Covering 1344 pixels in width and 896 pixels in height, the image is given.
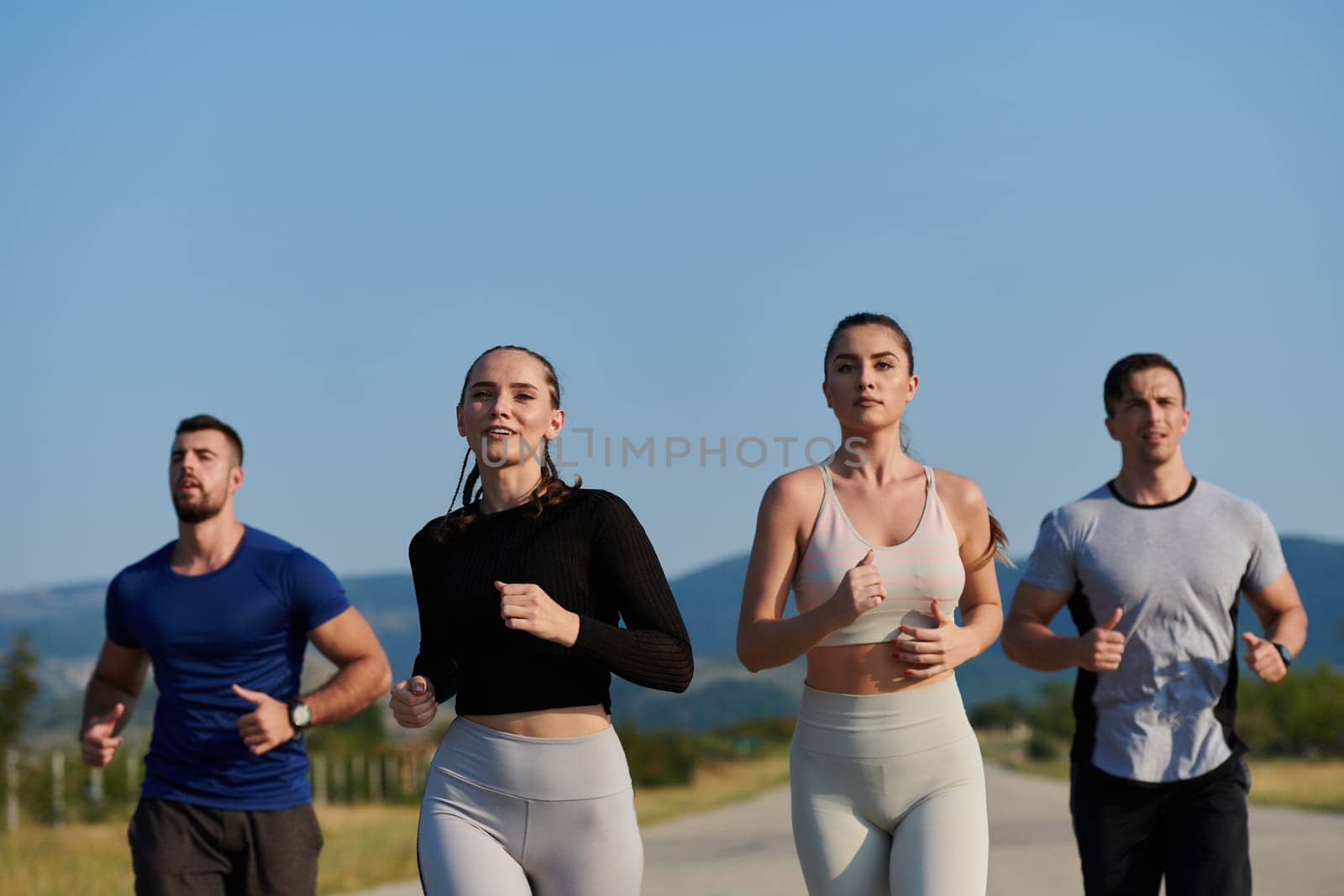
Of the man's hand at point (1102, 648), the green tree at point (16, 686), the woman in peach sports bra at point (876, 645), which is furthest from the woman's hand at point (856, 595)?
the green tree at point (16, 686)

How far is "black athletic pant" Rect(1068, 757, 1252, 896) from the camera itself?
6.54 m

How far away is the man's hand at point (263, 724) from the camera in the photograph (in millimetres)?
6559

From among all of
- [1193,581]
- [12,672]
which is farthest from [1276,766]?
[1193,581]

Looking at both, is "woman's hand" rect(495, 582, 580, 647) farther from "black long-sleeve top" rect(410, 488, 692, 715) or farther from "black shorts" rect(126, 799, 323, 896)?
"black shorts" rect(126, 799, 323, 896)

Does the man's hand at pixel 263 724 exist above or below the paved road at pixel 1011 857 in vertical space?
above

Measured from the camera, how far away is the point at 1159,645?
664cm

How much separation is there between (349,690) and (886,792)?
2657 millimetres

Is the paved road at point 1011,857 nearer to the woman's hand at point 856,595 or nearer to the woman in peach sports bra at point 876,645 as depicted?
the woman in peach sports bra at point 876,645

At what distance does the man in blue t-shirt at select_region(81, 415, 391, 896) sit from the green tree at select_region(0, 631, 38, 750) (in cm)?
4411

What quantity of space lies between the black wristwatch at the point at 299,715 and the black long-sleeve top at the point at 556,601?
1709 millimetres

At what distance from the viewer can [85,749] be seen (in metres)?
6.99

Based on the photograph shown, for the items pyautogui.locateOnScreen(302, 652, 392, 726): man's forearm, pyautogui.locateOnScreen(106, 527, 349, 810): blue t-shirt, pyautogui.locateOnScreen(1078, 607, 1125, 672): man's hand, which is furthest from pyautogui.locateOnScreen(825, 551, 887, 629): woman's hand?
pyautogui.locateOnScreen(106, 527, 349, 810): blue t-shirt

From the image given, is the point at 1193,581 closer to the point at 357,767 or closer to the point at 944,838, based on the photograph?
the point at 944,838

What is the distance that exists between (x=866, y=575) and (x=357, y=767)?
48.9m
